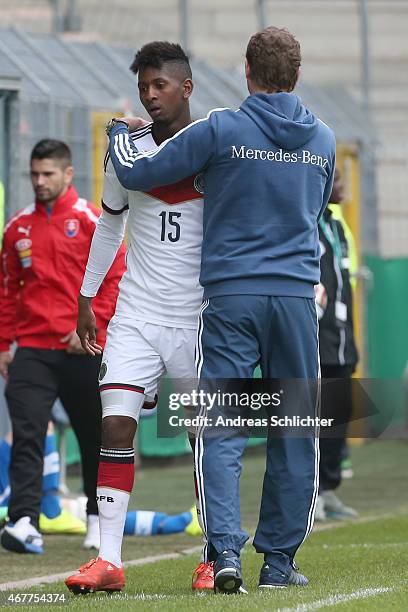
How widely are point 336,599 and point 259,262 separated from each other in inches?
49.1

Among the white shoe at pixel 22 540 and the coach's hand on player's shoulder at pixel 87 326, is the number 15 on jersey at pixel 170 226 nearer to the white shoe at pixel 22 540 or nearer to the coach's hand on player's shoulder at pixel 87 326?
the coach's hand on player's shoulder at pixel 87 326

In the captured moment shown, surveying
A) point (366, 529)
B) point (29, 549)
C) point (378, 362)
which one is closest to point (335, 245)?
point (366, 529)

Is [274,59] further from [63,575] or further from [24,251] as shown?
[24,251]

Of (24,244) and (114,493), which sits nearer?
(114,493)

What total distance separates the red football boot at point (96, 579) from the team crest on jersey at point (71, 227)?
3.12m

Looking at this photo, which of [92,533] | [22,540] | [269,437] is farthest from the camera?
[92,533]

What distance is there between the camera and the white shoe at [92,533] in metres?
9.20

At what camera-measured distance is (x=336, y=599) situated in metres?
6.05

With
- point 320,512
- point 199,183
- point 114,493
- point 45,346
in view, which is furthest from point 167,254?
point 320,512

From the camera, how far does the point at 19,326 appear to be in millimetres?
9312

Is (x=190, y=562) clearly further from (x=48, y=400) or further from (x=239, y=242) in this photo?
(x=239, y=242)

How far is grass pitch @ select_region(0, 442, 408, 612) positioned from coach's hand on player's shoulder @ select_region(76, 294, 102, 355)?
3.15 feet

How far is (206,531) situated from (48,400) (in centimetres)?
305

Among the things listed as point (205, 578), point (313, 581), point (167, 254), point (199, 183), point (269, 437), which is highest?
point (199, 183)
